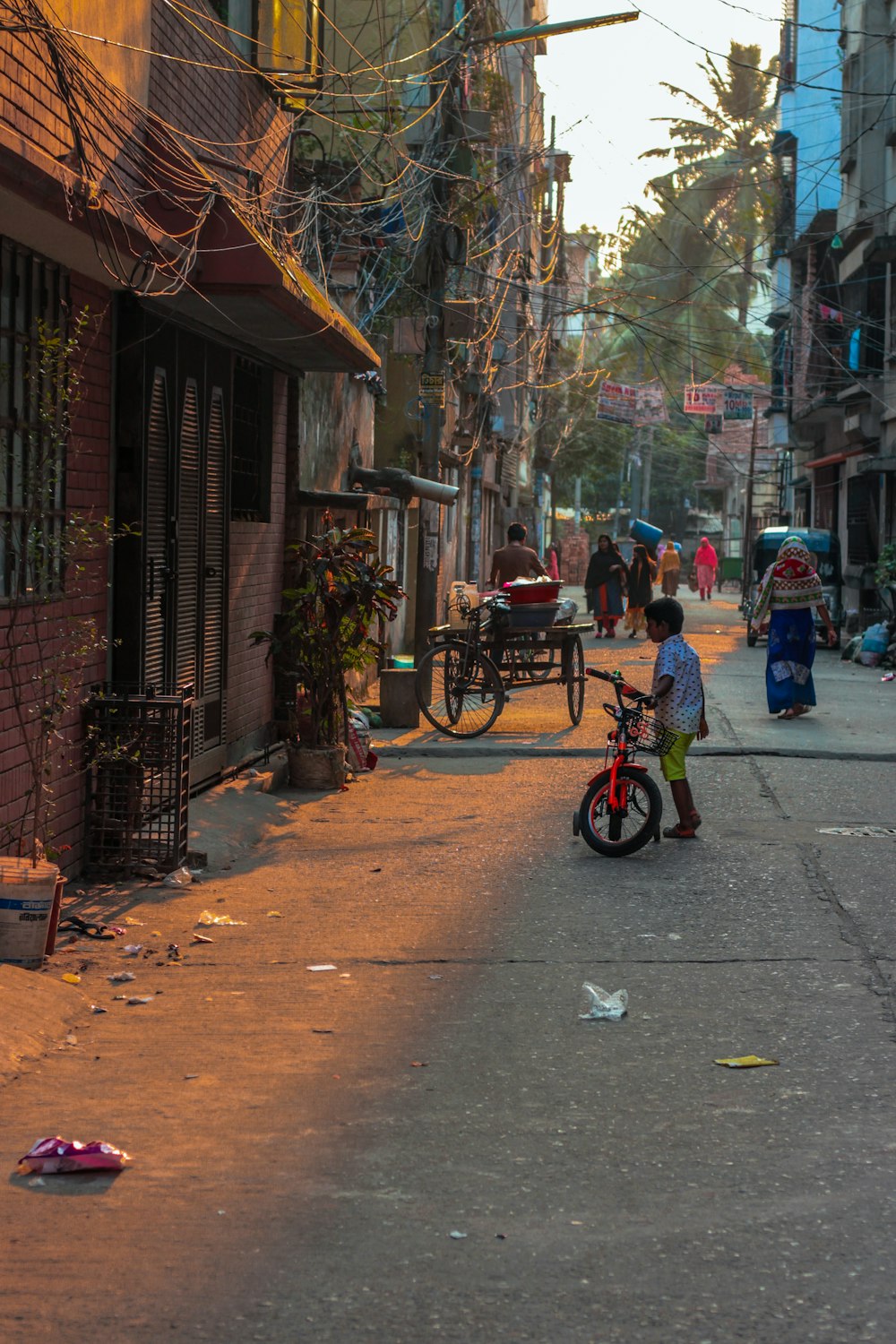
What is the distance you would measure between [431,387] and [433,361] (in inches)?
15.4

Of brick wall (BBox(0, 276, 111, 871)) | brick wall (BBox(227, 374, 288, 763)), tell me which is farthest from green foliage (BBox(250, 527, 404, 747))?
brick wall (BBox(0, 276, 111, 871))

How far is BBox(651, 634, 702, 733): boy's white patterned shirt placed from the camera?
978 centimetres

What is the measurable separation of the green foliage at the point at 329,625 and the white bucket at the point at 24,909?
5112 millimetres

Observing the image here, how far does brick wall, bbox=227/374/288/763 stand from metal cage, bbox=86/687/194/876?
3.18 meters

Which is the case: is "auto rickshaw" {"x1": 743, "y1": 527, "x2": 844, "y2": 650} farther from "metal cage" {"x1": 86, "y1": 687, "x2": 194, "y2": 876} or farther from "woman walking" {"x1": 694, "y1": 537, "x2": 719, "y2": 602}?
"metal cage" {"x1": 86, "y1": 687, "x2": 194, "y2": 876}

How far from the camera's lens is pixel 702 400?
50062 mm

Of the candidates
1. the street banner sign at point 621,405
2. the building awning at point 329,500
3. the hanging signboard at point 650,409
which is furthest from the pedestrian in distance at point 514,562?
the hanging signboard at point 650,409

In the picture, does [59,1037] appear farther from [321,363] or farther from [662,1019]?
[321,363]

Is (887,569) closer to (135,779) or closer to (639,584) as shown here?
(639,584)

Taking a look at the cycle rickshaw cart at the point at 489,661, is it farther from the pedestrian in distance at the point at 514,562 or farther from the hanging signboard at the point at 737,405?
the hanging signboard at the point at 737,405

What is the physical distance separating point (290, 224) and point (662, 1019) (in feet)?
36.6

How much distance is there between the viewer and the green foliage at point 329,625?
11750 millimetres

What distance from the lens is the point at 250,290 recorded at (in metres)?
9.12

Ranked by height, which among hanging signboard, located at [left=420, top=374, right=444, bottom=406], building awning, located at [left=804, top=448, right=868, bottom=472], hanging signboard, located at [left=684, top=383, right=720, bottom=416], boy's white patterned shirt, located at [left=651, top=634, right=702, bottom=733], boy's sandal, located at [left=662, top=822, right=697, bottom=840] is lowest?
boy's sandal, located at [left=662, top=822, right=697, bottom=840]
